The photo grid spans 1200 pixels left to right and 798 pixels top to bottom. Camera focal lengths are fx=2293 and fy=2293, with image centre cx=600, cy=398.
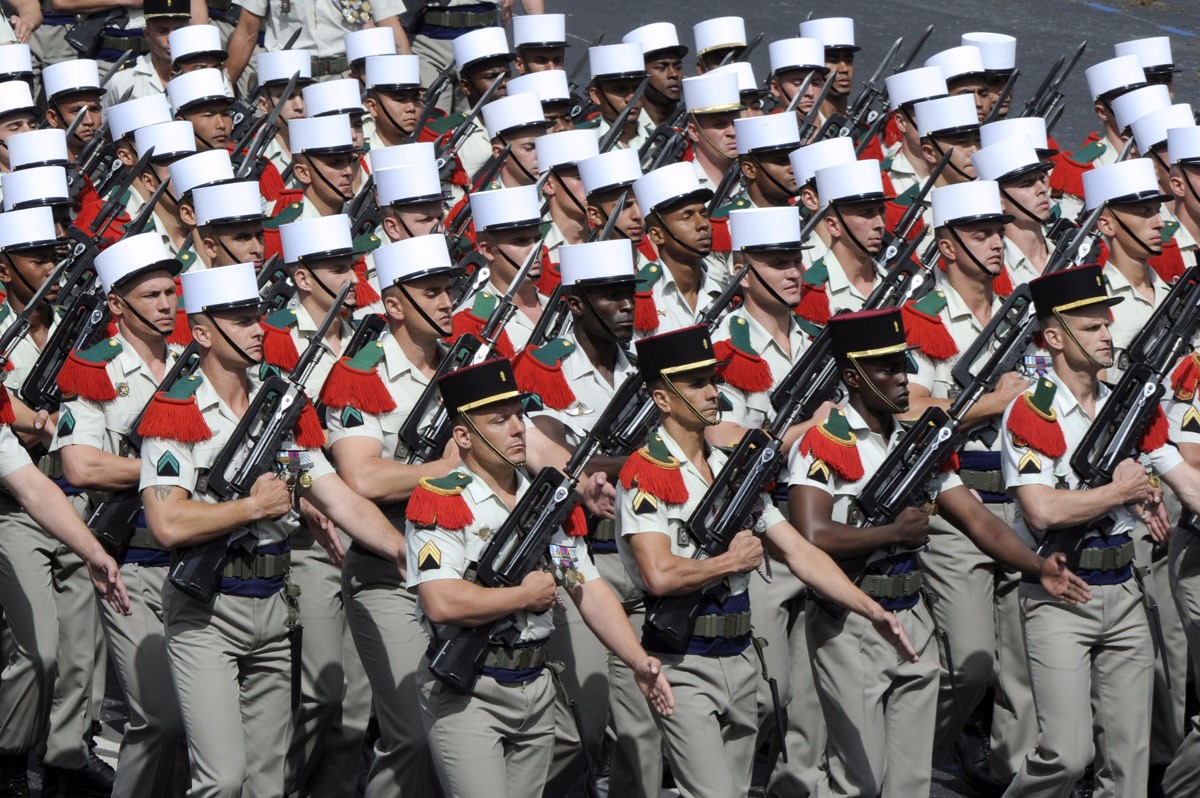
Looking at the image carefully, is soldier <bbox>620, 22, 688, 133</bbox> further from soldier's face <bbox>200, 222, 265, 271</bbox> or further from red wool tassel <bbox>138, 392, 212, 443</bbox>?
red wool tassel <bbox>138, 392, 212, 443</bbox>

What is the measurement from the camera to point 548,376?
8695mm

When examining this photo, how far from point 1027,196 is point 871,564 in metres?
3.22

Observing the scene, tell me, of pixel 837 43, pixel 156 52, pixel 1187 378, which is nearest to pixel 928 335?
pixel 1187 378

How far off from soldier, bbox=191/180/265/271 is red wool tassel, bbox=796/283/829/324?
2.38m

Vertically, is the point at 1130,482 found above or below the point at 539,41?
below

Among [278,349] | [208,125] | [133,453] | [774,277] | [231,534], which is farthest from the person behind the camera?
[208,125]

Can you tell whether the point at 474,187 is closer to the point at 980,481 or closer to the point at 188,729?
the point at 980,481

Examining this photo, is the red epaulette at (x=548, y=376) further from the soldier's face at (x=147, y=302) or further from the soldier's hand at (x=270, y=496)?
the soldier's face at (x=147, y=302)

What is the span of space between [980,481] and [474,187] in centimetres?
357

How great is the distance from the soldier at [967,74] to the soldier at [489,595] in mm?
6059

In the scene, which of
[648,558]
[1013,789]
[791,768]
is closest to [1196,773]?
[1013,789]

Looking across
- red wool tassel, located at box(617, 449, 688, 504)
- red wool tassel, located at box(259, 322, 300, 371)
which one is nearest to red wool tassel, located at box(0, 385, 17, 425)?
red wool tassel, located at box(259, 322, 300, 371)

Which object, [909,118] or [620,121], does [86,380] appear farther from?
[909,118]

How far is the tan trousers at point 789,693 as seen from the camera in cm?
891
